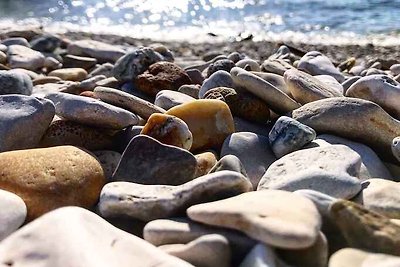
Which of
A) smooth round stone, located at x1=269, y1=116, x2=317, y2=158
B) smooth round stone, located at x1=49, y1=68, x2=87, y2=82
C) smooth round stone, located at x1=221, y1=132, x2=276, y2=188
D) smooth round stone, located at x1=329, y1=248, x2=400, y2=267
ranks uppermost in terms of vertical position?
smooth round stone, located at x1=329, y1=248, x2=400, y2=267

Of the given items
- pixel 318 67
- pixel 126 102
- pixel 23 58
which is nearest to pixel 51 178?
pixel 126 102

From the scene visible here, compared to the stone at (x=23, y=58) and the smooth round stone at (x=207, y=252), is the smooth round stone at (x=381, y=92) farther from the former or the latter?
the stone at (x=23, y=58)

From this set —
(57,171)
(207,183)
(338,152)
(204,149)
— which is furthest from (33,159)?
(338,152)

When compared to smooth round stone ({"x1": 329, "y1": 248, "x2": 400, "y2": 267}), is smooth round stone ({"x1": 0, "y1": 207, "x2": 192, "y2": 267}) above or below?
above

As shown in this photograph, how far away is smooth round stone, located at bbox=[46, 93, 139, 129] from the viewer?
2.34m

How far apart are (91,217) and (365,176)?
1.07 m

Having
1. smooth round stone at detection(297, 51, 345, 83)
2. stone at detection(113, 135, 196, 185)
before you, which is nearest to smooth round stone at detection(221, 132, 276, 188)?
stone at detection(113, 135, 196, 185)

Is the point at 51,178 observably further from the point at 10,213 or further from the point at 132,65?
the point at 132,65

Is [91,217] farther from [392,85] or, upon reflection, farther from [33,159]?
[392,85]

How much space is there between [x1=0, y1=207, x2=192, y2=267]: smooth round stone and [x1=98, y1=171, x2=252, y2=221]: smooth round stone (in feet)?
0.57

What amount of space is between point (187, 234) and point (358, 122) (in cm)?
115

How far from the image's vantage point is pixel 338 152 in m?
2.13

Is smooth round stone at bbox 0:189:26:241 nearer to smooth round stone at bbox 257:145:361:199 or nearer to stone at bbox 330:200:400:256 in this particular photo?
smooth round stone at bbox 257:145:361:199

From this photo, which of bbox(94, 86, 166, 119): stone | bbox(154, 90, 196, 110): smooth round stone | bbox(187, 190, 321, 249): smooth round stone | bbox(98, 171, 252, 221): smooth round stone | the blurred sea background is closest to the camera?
bbox(187, 190, 321, 249): smooth round stone
